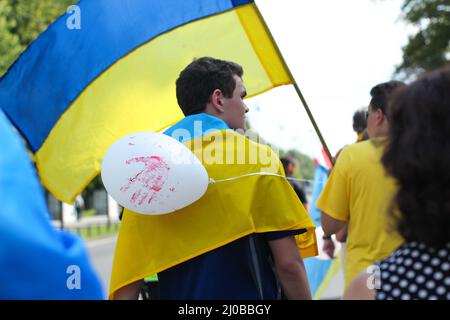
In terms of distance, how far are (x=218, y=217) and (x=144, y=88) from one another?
191cm

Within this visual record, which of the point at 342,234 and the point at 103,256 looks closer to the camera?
the point at 342,234

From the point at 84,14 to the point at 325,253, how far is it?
2.51 meters

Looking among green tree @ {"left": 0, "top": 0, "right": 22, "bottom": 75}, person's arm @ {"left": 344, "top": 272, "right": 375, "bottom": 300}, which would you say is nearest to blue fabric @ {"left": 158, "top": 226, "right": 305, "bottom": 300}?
person's arm @ {"left": 344, "top": 272, "right": 375, "bottom": 300}

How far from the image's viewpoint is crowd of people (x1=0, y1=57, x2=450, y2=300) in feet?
5.19

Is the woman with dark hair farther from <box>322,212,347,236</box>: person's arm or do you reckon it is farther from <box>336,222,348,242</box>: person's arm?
<box>336,222,348,242</box>: person's arm

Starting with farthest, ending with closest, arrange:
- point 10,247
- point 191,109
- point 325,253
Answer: point 325,253
point 191,109
point 10,247

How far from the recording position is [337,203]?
307cm

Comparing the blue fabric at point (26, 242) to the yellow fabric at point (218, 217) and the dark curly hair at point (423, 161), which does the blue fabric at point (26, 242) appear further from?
the yellow fabric at point (218, 217)

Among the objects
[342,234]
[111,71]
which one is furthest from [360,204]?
[111,71]

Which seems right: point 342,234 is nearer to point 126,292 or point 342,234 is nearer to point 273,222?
point 273,222

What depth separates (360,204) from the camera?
2.97 m

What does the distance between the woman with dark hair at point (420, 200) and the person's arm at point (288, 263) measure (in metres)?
0.73
